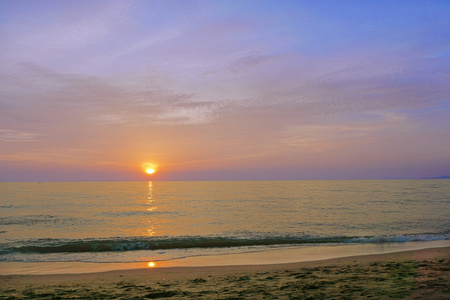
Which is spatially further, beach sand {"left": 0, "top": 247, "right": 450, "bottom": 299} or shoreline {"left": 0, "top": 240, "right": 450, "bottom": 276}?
shoreline {"left": 0, "top": 240, "right": 450, "bottom": 276}

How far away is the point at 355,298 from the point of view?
28.9 feet

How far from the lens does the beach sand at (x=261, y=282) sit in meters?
9.70

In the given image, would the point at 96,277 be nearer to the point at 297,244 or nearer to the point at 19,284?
the point at 19,284

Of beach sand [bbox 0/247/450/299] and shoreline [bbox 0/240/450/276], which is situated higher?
beach sand [bbox 0/247/450/299]

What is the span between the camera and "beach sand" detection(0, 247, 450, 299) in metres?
9.70

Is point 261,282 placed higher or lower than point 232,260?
higher

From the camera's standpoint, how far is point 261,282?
452 inches

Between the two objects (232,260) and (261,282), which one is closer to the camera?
(261,282)

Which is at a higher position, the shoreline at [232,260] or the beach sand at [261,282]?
the beach sand at [261,282]

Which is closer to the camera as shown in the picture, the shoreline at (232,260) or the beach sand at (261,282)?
the beach sand at (261,282)

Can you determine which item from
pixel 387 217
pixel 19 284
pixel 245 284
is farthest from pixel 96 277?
pixel 387 217

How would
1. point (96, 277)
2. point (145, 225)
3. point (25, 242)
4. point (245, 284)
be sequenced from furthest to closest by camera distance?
point (145, 225) → point (25, 242) → point (96, 277) → point (245, 284)

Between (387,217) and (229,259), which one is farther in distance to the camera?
(387,217)

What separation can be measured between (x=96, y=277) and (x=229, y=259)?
23.6 feet
